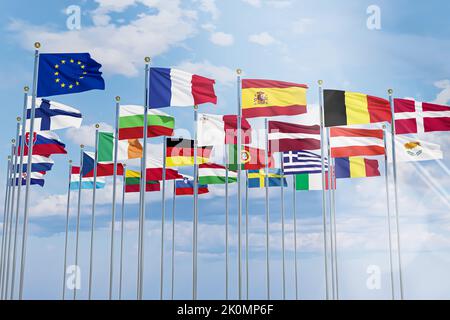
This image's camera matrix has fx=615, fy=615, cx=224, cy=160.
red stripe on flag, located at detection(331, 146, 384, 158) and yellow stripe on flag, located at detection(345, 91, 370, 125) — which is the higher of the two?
yellow stripe on flag, located at detection(345, 91, 370, 125)

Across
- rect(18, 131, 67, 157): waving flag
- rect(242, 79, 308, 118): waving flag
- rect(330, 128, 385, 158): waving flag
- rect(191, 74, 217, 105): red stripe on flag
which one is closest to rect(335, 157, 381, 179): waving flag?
rect(330, 128, 385, 158): waving flag

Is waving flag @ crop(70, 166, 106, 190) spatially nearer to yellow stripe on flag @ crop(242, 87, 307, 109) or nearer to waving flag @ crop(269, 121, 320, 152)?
waving flag @ crop(269, 121, 320, 152)

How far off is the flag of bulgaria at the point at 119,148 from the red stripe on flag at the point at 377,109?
1203 centimetres

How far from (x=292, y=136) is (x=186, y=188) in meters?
14.7

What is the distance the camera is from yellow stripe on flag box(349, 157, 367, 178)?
112ft

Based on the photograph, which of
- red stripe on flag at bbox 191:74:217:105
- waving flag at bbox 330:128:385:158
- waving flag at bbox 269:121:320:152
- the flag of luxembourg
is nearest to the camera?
the flag of luxembourg

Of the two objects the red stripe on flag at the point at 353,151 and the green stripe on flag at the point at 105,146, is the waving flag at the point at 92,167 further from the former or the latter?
the red stripe on flag at the point at 353,151

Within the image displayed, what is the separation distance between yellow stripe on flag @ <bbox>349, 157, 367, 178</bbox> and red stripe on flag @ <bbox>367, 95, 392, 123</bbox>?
23.2 ft

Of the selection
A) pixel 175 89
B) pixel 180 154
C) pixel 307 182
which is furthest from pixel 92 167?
pixel 307 182

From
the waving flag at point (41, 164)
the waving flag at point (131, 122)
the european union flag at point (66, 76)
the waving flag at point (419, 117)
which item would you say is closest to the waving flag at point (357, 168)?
the waving flag at point (419, 117)

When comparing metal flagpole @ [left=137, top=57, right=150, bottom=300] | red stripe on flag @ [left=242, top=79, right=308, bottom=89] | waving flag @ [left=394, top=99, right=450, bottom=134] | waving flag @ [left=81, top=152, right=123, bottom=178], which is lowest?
metal flagpole @ [left=137, top=57, right=150, bottom=300]

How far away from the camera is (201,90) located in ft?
80.9
